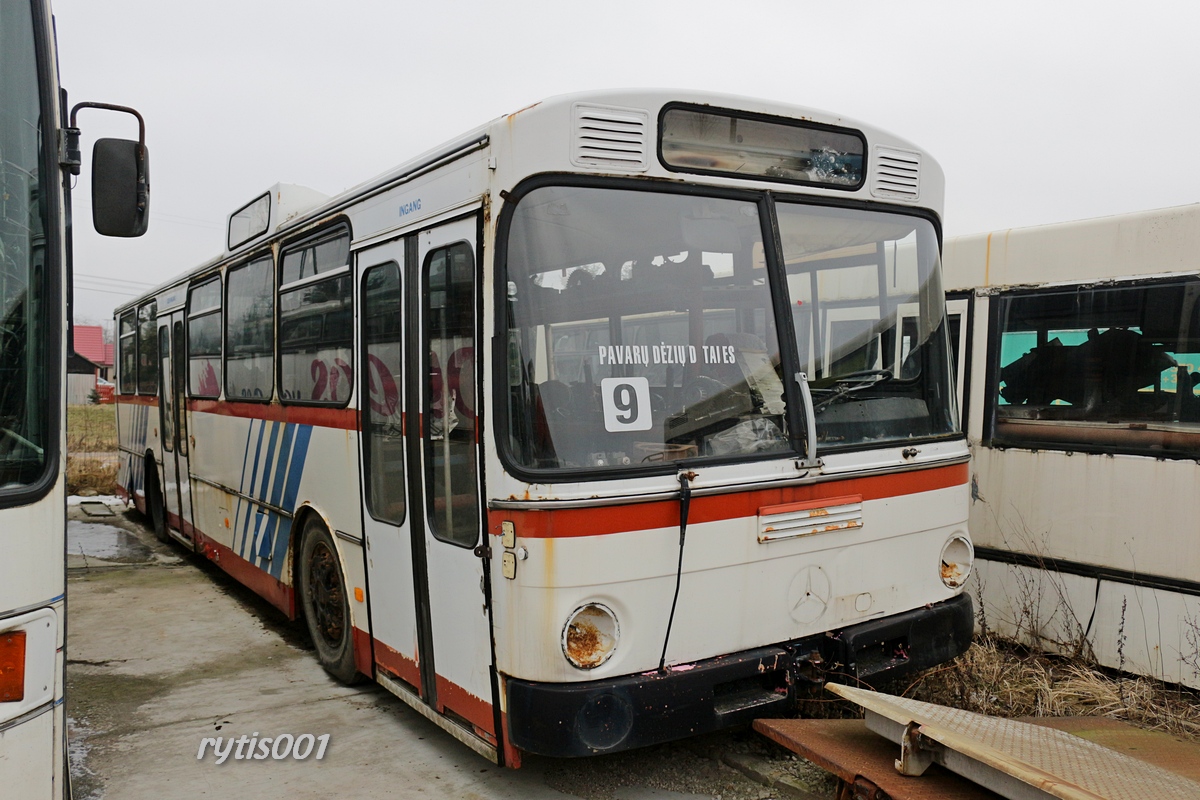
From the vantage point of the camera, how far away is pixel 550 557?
3.51 m

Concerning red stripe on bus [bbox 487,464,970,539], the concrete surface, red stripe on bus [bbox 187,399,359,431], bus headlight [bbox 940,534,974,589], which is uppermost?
red stripe on bus [bbox 187,399,359,431]

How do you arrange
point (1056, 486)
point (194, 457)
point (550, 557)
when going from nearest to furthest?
point (550, 557) → point (1056, 486) → point (194, 457)

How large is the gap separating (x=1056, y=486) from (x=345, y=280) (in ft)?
13.7

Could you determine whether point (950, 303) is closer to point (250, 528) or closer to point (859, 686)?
point (859, 686)

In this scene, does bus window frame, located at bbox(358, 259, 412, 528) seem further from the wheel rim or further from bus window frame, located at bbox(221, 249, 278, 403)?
bus window frame, located at bbox(221, 249, 278, 403)

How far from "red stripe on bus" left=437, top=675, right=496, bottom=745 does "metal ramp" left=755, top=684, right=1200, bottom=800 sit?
3.59 feet

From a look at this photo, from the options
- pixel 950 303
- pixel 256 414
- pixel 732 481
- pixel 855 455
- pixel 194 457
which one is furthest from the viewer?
pixel 194 457

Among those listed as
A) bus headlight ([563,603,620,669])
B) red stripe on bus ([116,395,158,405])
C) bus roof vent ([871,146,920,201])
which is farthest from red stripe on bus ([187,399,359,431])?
bus roof vent ([871,146,920,201])

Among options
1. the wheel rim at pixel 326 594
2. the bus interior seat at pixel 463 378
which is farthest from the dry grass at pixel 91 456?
the bus interior seat at pixel 463 378

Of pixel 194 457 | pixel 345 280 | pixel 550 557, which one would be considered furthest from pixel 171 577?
pixel 550 557

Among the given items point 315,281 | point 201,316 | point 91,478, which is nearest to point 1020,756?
point 315,281

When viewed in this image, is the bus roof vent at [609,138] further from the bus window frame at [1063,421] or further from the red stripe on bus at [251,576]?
the red stripe on bus at [251,576]

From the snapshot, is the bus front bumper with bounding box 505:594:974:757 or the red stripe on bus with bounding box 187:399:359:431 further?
the red stripe on bus with bounding box 187:399:359:431

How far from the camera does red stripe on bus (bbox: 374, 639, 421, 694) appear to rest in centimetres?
450
